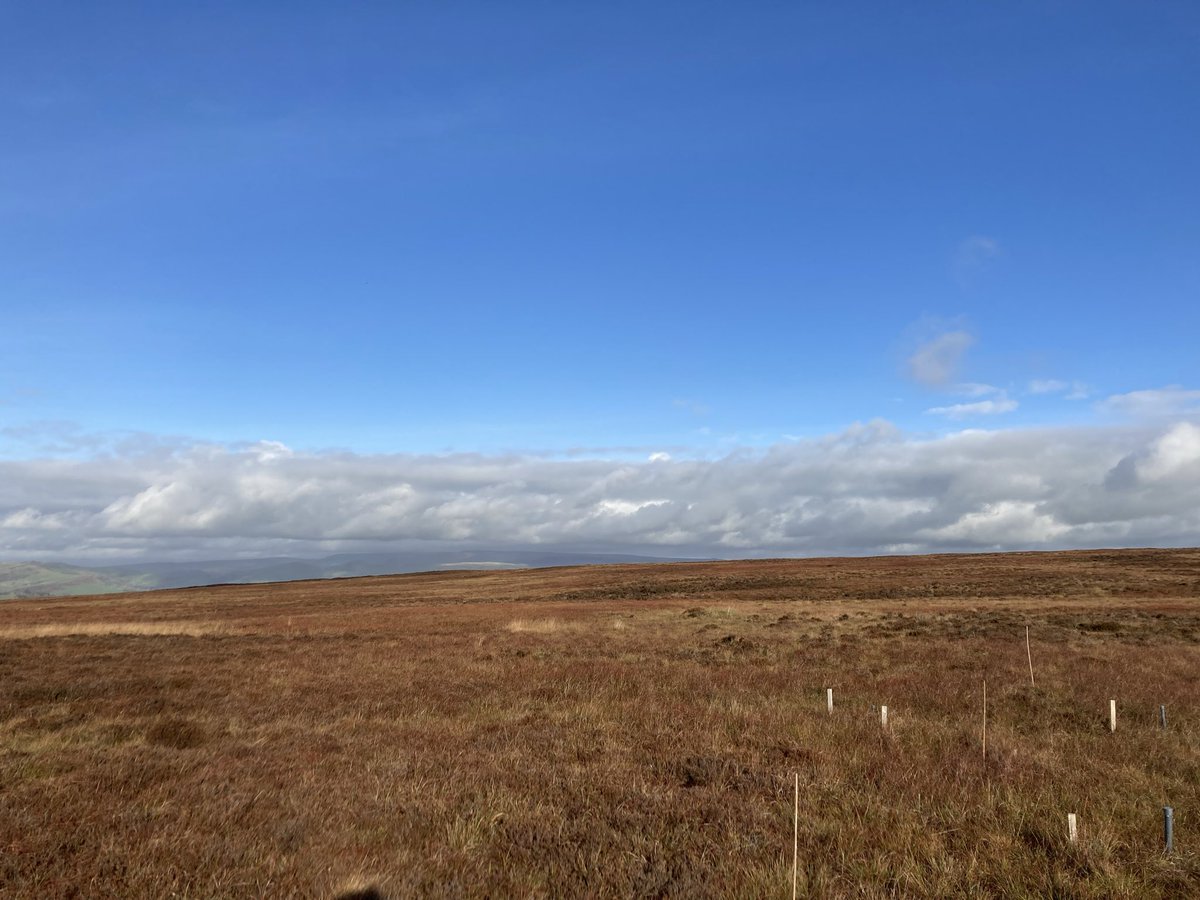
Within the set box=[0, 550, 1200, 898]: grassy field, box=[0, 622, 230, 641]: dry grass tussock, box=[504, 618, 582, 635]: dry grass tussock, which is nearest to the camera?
box=[0, 550, 1200, 898]: grassy field

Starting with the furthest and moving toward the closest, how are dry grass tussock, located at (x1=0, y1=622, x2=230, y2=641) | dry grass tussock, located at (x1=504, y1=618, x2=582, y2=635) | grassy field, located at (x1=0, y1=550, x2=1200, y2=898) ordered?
dry grass tussock, located at (x1=504, y1=618, x2=582, y2=635) < dry grass tussock, located at (x1=0, y1=622, x2=230, y2=641) < grassy field, located at (x1=0, y1=550, x2=1200, y2=898)

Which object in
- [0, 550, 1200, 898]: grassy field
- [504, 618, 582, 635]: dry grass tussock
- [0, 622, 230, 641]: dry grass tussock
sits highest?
[0, 550, 1200, 898]: grassy field

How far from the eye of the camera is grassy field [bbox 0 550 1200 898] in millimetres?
6785

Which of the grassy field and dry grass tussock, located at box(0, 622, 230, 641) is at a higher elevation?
the grassy field

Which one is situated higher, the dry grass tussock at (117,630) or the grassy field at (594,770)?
the grassy field at (594,770)

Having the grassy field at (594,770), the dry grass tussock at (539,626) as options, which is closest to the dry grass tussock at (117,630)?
the grassy field at (594,770)

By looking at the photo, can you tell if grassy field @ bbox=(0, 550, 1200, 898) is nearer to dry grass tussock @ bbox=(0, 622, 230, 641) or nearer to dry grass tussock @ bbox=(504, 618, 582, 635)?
dry grass tussock @ bbox=(504, 618, 582, 635)

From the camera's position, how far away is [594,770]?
10.2 m

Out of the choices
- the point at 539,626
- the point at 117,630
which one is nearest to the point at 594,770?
the point at 539,626

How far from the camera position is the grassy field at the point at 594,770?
679 centimetres

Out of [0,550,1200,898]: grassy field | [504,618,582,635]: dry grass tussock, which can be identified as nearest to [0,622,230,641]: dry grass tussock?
[0,550,1200,898]: grassy field

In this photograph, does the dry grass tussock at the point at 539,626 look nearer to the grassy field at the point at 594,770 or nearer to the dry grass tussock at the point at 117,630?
the grassy field at the point at 594,770

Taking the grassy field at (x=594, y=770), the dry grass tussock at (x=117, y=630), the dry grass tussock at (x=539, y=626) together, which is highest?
the grassy field at (x=594, y=770)

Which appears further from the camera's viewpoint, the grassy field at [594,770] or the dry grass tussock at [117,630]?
the dry grass tussock at [117,630]
